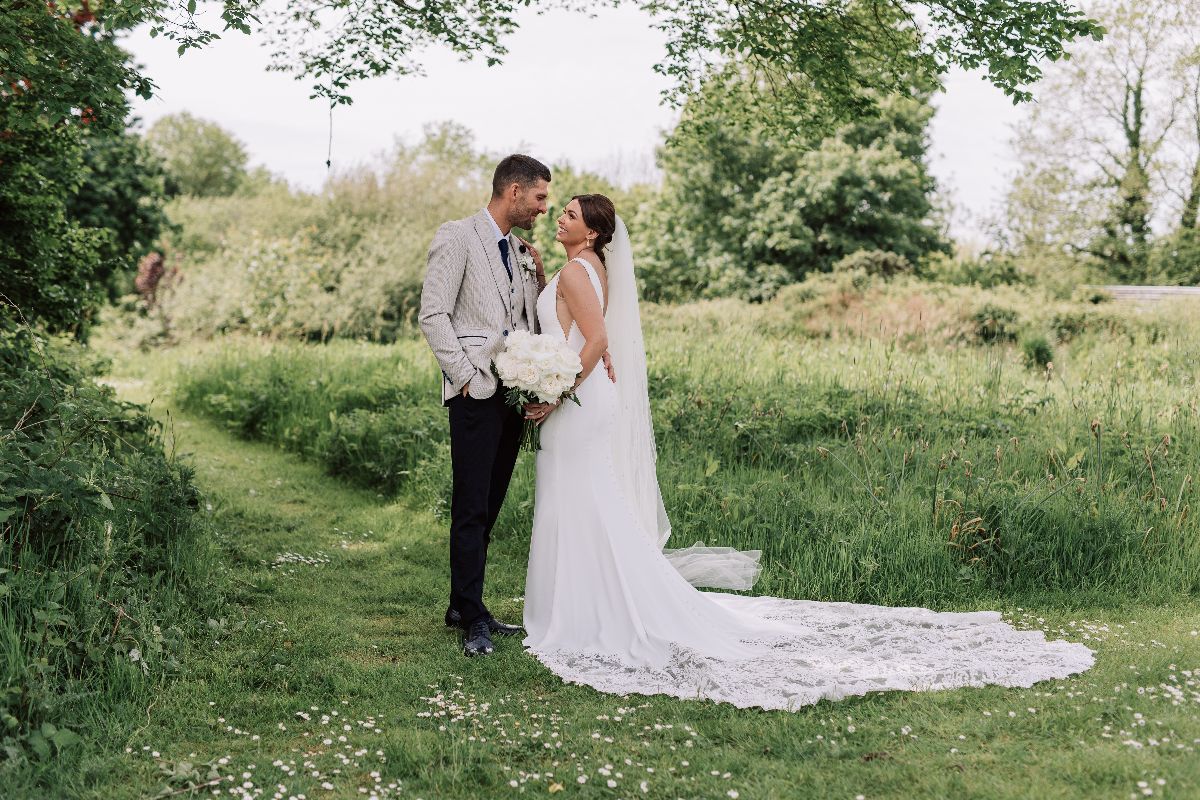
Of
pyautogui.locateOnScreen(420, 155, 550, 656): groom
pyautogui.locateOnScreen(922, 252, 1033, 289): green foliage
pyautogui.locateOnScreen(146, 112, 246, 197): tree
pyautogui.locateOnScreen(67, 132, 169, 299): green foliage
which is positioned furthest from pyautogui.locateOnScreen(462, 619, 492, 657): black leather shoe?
pyautogui.locateOnScreen(146, 112, 246, 197): tree

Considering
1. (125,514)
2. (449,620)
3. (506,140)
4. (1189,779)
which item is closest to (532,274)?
(449,620)

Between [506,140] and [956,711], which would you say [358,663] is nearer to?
[956,711]

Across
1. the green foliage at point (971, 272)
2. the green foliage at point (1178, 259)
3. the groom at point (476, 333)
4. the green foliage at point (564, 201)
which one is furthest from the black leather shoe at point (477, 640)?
the green foliage at point (1178, 259)

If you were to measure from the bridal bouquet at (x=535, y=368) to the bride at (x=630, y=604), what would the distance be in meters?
0.17

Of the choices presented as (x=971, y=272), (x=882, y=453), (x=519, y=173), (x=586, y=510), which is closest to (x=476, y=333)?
(x=519, y=173)

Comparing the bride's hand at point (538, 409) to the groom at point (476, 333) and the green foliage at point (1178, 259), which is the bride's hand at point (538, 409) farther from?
the green foliage at point (1178, 259)

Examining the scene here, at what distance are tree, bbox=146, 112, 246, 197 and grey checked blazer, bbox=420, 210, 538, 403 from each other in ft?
148

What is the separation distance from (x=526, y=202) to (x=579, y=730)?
2.48 meters

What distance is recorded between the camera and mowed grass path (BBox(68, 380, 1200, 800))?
10.6ft

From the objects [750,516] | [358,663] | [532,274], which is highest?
[532,274]

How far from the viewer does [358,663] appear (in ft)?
14.9

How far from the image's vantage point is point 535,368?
179 inches

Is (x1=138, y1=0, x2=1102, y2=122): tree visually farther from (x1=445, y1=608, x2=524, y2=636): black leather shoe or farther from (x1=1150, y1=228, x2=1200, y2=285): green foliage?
(x1=1150, y1=228, x2=1200, y2=285): green foliage

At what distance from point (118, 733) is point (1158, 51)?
30.7 metres
